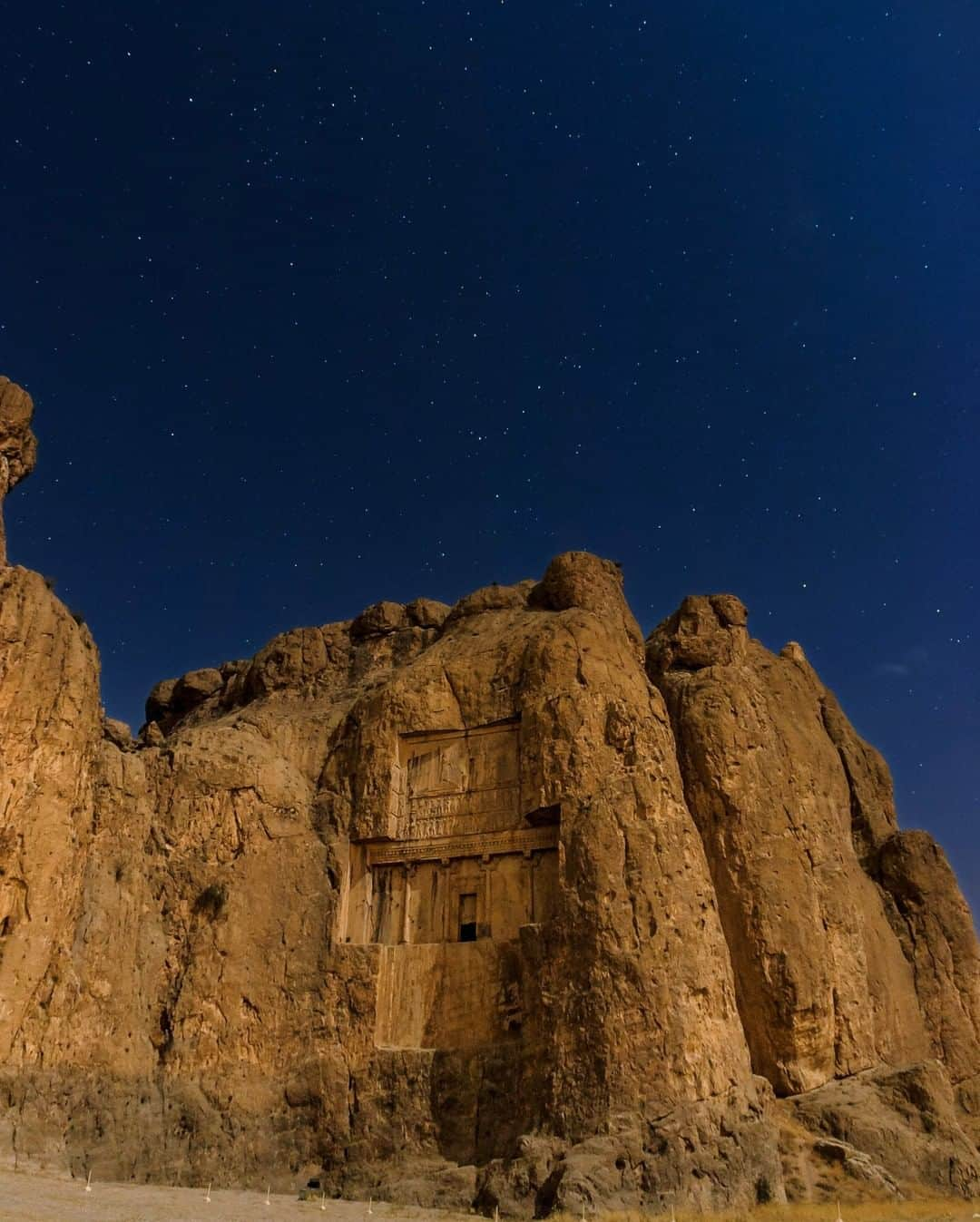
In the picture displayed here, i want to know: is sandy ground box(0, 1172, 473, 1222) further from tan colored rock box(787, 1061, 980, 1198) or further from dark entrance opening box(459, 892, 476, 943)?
tan colored rock box(787, 1061, 980, 1198)

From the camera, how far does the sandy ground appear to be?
57.0 feet

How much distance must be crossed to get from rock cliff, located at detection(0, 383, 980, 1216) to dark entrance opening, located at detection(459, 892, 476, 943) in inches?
5.6

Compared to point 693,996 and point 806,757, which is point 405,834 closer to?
point 693,996

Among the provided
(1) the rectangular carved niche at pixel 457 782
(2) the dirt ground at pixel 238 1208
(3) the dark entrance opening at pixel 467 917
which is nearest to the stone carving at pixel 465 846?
(1) the rectangular carved niche at pixel 457 782

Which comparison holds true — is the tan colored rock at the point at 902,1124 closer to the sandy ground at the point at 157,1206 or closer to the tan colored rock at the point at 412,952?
the tan colored rock at the point at 412,952

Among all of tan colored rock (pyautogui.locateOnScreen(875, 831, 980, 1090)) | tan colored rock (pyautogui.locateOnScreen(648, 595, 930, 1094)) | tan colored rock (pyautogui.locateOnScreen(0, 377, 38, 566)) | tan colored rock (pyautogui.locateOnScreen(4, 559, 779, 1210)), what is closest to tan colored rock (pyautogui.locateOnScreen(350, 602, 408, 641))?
tan colored rock (pyautogui.locateOnScreen(4, 559, 779, 1210))

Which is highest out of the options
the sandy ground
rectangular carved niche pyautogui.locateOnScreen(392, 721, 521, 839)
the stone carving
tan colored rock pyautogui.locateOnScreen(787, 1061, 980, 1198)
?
rectangular carved niche pyautogui.locateOnScreen(392, 721, 521, 839)

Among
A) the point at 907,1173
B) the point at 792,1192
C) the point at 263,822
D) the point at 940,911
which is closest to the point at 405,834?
the point at 263,822

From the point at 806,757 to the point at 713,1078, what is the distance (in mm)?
13733

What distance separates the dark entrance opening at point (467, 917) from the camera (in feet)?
96.8

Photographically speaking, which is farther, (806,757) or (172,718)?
(172,718)

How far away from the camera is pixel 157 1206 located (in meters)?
20.0

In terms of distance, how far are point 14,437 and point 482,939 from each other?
1863cm

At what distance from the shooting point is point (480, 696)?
32500 mm
